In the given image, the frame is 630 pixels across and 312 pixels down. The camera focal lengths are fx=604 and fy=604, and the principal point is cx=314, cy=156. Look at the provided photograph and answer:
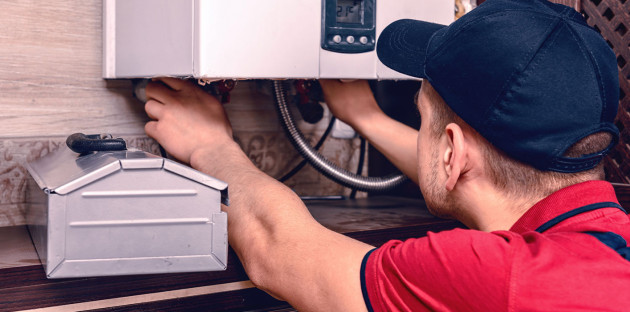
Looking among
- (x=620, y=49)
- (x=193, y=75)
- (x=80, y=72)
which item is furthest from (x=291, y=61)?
(x=620, y=49)

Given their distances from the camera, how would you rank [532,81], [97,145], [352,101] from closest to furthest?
[532,81], [97,145], [352,101]

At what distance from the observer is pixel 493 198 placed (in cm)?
81

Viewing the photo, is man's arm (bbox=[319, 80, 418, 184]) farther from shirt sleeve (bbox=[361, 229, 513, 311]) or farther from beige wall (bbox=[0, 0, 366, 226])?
shirt sleeve (bbox=[361, 229, 513, 311])

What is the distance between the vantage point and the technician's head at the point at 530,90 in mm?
733

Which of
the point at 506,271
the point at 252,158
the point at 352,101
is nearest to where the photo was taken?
the point at 506,271

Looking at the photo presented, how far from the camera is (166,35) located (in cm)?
Answer: 95

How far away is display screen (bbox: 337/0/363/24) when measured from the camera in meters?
1.04

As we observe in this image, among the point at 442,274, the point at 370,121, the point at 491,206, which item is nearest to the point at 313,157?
the point at 370,121

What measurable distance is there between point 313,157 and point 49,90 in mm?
530

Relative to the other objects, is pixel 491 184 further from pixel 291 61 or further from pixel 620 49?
pixel 620 49

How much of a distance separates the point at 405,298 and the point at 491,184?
9.4 inches

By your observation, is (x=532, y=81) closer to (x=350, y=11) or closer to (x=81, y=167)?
(x=350, y=11)

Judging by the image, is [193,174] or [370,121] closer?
[193,174]

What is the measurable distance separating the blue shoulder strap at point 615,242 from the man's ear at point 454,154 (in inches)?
7.8
